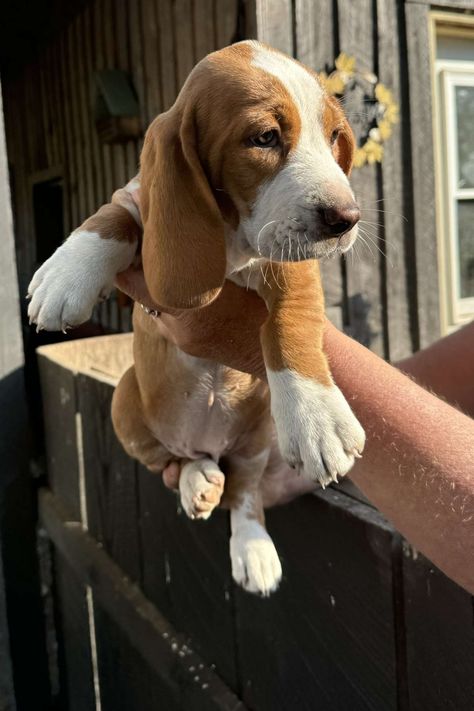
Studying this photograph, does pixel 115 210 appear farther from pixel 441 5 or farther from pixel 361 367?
pixel 441 5

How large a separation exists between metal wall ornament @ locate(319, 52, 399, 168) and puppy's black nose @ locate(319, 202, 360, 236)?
2900mm

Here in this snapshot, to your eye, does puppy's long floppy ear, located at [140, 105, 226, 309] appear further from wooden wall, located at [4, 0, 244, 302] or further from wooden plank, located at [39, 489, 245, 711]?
wooden wall, located at [4, 0, 244, 302]

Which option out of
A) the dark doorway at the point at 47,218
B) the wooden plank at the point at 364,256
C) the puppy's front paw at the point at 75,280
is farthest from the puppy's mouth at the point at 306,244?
the dark doorway at the point at 47,218

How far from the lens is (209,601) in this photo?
232cm

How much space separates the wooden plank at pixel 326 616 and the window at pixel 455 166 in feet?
10.1

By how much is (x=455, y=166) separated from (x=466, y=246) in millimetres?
503

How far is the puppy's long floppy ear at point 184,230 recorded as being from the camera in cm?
144

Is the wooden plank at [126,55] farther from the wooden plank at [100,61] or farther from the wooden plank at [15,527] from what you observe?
the wooden plank at [15,527]

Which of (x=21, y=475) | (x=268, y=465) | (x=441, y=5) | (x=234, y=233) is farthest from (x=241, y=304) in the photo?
(x=441, y=5)

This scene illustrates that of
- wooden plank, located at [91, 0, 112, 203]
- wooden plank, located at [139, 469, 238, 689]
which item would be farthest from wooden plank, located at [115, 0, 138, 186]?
wooden plank, located at [139, 469, 238, 689]

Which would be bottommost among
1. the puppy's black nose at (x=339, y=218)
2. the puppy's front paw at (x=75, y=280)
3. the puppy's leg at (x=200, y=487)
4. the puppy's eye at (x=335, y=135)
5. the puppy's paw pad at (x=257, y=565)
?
the puppy's paw pad at (x=257, y=565)

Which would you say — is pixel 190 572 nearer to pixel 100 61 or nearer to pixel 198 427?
pixel 198 427

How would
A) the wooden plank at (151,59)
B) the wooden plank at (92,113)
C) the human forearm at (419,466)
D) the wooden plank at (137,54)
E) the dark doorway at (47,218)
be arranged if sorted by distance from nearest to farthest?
the human forearm at (419,466) → the wooden plank at (151,59) → the wooden plank at (137,54) → the wooden plank at (92,113) → the dark doorway at (47,218)

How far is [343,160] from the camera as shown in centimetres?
163
